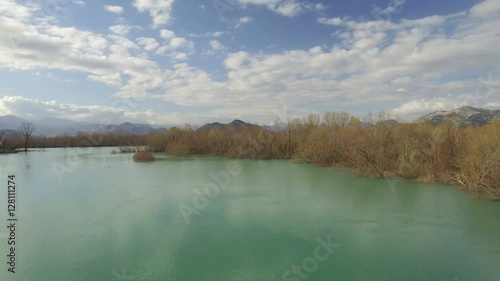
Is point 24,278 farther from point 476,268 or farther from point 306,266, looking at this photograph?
point 476,268

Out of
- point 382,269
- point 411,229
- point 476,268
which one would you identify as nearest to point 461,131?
point 411,229

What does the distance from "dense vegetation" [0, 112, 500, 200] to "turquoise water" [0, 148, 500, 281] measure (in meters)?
1.24

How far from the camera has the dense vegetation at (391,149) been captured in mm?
11695

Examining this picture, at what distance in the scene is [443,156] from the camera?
14.5 meters

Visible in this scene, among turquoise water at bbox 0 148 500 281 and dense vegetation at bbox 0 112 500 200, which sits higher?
dense vegetation at bbox 0 112 500 200

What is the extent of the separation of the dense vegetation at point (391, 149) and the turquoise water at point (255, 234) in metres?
1.24

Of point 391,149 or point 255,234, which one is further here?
point 391,149

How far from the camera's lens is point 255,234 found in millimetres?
7004

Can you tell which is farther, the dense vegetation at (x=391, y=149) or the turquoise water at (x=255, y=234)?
the dense vegetation at (x=391, y=149)

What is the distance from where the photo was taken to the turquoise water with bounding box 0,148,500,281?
5176 mm

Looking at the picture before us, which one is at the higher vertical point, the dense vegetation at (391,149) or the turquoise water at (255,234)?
the dense vegetation at (391,149)

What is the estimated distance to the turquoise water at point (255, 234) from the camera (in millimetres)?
5176

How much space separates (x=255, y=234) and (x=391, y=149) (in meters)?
12.5

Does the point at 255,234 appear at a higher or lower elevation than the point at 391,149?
lower
